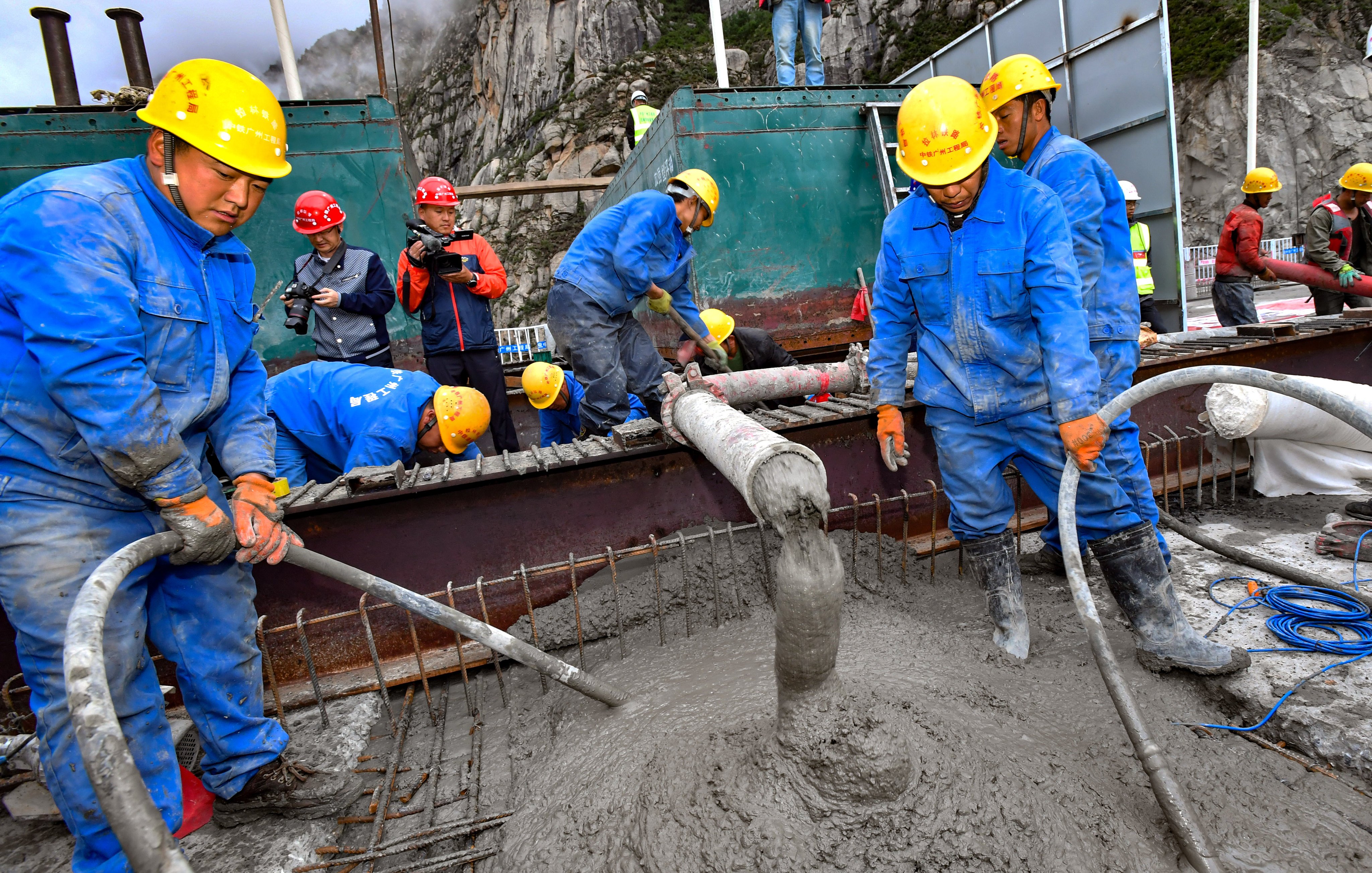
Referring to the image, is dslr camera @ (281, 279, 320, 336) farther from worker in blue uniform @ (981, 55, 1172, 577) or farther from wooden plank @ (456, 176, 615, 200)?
wooden plank @ (456, 176, 615, 200)

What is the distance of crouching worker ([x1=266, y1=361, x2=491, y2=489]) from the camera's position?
3.49 metres

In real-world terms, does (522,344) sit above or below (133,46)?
below

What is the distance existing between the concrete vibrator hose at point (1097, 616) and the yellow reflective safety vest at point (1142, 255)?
15.8 feet

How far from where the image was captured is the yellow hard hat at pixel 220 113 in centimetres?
187

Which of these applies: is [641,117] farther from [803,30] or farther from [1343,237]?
[1343,237]

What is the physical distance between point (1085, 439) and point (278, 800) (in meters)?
2.93

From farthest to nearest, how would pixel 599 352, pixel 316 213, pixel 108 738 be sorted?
pixel 599 352 < pixel 316 213 < pixel 108 738

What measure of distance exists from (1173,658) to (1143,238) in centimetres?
554

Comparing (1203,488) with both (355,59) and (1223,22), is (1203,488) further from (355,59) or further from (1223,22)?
(355,59)

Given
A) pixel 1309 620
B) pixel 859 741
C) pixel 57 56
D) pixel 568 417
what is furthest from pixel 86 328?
pixel 57 56

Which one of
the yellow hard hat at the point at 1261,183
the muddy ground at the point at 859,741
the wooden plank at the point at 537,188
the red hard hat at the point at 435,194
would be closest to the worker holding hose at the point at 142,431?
the muddy ground at the point at 859,741

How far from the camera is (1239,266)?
20.4 ft

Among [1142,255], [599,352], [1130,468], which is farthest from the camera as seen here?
[1142,255]

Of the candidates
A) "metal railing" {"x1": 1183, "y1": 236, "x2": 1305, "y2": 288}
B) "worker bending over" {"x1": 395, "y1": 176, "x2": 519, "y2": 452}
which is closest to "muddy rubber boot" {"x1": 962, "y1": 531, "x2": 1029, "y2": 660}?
"worker bending over" {"x1": 395, "y1": 176, "x2": 519, "y2": 452}
